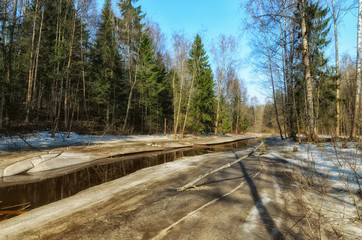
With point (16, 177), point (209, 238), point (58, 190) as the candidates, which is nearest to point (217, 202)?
point (209, 238)

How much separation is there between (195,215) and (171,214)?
472 mm

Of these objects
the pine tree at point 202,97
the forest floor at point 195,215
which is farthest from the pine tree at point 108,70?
the forest floor at point 195,215

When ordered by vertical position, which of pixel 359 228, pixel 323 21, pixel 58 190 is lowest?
pixel 58 190

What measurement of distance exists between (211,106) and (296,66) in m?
14.3

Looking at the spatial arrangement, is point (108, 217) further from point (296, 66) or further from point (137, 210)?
point (296, 66)

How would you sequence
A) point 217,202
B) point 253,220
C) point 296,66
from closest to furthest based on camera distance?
point 253,220 < point 217,202 < point 296,66

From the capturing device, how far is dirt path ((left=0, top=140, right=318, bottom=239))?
277cm

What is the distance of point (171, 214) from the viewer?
3340mm

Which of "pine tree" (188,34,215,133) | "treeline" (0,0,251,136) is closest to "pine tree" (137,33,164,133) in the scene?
"treeline" (0,0,251,136)

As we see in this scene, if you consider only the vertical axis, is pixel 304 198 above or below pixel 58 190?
above

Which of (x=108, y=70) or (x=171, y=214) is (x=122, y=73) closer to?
(x=108, y=70)

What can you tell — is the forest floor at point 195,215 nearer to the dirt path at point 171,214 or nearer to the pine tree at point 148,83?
the dirt path at point 171,214

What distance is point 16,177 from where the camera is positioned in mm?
6594

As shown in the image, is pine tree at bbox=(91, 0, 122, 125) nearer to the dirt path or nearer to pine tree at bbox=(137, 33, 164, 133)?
pine tree at bbox=(137, 33, 164, 133)
